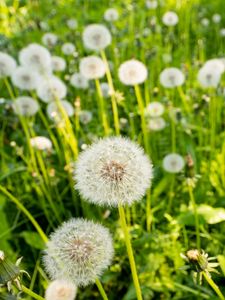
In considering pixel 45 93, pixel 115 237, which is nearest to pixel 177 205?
pixel 115 237

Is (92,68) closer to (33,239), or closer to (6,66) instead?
(6,66)

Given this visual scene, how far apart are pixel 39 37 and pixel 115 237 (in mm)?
3008

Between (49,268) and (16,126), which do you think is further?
(16,126)

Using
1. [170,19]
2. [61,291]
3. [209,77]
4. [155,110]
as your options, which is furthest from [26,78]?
[61,291]

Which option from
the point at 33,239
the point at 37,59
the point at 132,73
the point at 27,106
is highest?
the point at 37,59

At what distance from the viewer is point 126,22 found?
4.49 metres

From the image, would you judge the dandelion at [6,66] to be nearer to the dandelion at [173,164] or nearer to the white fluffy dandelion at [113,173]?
the dandelion at [173,164]

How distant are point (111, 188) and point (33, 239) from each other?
40.5 inches

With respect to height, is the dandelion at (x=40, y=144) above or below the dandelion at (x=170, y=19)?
below

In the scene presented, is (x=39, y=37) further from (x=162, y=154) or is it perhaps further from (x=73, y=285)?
(x=73, y=285)

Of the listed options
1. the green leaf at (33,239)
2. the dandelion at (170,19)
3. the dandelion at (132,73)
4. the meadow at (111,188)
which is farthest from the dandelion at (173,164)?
the dandelion at (170,19)

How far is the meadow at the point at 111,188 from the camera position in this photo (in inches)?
46.3

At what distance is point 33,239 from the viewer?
2.06 m

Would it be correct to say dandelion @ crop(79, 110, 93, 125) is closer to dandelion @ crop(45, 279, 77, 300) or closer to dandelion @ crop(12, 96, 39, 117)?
dandelion @ crop(12, 96, 39, 117)
